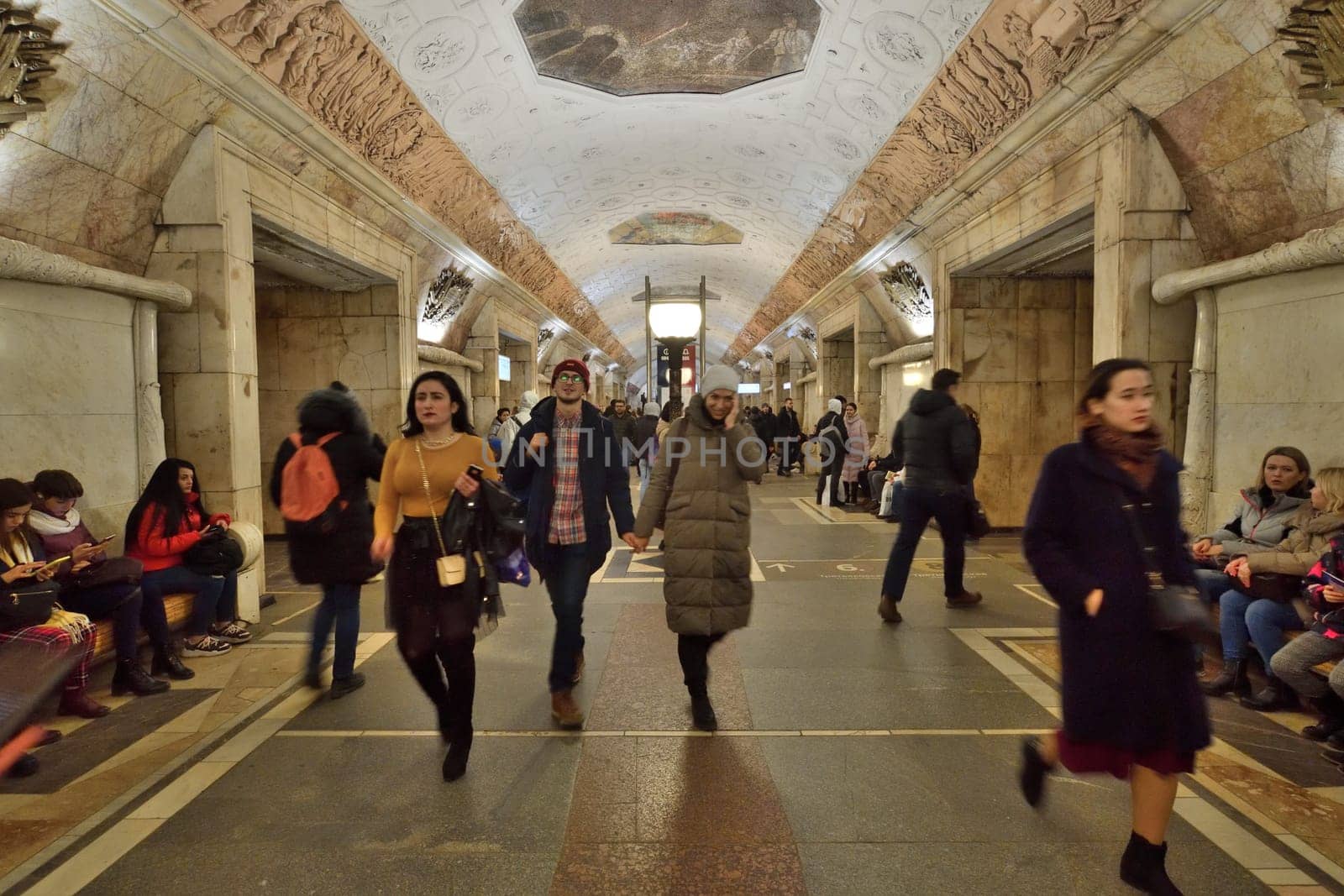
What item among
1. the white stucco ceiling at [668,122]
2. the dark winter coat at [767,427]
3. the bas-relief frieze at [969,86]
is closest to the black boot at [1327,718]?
the bas-relief frieze at [969,86]

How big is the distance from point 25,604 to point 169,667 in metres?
1.00

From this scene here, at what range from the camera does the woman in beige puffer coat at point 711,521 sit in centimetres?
310

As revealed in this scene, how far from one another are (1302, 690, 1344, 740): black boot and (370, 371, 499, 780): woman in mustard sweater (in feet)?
11.5

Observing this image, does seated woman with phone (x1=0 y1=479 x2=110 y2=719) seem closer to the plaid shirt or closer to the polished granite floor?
the polished granite floor

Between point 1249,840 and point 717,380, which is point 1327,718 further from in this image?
point 717,380

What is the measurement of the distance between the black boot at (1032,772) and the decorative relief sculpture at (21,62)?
5.36 metres

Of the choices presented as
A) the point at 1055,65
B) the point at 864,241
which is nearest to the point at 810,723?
the point at 1055,65

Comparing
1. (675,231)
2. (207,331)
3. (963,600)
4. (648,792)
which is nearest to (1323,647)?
(963,600)

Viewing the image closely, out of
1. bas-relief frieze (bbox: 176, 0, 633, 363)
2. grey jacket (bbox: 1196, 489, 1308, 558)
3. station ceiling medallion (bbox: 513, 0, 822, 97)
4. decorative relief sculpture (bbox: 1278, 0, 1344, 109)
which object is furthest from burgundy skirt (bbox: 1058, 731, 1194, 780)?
station ceiling medallion (bbox: 513, 0, 822, 97)

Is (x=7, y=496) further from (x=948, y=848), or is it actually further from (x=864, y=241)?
(x=864, y=241)

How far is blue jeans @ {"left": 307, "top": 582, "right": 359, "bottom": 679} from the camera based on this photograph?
12.0 ft

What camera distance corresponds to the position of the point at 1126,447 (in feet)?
6.74

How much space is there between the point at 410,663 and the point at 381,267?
6.43 metres

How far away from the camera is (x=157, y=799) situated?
2.77 meters
